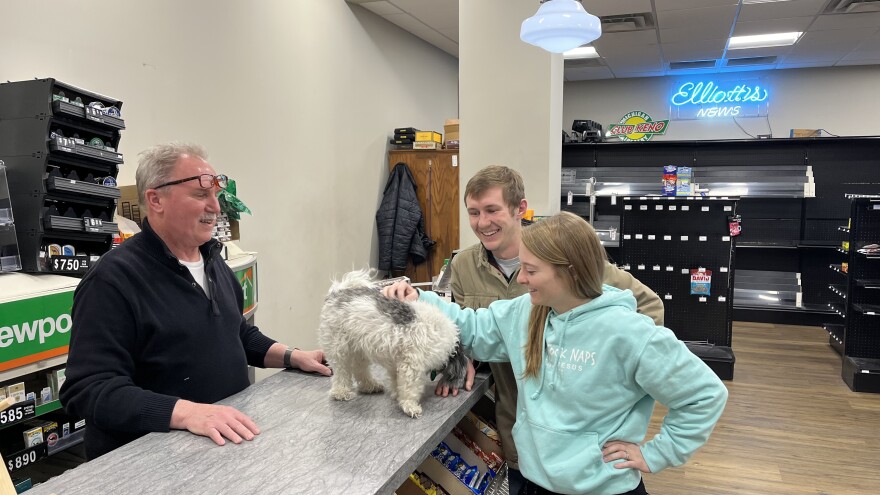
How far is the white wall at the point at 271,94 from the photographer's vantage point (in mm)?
3230

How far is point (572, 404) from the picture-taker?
1458 mm

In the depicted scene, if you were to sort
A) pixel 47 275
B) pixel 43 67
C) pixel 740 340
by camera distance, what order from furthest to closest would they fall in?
pixel 740 340 < pixel 43 67 < pixel 47 275

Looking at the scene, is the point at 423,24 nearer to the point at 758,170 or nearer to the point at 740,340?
the point at 758,170

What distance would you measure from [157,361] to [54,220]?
121 cm

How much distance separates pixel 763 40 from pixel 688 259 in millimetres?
3874

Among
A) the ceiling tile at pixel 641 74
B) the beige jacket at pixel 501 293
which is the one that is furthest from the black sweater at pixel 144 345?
the ceiling tile at pixel 641 74

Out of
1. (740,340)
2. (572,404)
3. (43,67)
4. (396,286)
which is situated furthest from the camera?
(740,340)

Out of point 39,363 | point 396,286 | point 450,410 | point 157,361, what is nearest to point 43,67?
point 39,363

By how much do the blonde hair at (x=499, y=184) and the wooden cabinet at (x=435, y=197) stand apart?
452 centimetres

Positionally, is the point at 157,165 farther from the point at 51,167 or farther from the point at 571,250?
the point at 571,250

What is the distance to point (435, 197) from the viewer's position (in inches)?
263

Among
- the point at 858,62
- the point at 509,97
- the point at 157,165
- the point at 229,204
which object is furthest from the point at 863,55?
the point at 157,165

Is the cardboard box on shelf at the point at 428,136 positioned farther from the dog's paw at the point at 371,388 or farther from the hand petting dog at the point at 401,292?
the dog's paw at the point at 371,388

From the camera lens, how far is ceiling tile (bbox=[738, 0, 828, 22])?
5883 mm
